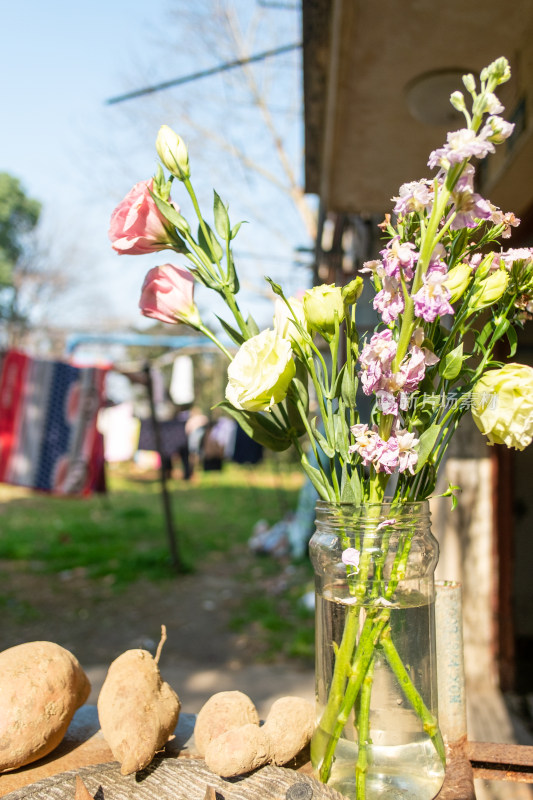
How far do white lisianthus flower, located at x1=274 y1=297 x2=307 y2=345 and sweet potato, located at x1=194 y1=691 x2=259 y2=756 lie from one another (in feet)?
1.75

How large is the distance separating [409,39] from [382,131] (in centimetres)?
63

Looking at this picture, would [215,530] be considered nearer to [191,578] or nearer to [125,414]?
[191,578]

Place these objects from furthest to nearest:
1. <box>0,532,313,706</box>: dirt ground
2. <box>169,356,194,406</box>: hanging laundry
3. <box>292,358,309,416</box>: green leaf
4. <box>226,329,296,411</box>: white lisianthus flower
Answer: <box>169,356,194,406</box>: hanging laundry, <box>0,532,313,706</box>: dirt ground, <box>292,358,309,416</box>: green leaf, <box>226,329,296,411</box>: white lisianthus flower

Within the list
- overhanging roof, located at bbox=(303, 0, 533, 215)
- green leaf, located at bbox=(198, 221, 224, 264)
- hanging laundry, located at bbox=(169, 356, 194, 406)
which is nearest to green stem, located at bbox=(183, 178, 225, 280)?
green leaf, located at bbox=(198, 221, 224, 264)

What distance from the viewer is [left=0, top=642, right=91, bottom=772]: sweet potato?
869 mm

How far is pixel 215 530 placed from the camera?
24.1ft

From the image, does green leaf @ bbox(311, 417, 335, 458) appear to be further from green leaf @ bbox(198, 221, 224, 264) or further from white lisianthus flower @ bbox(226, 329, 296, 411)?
green leaf @ bbox(198, 221, 224, 264)

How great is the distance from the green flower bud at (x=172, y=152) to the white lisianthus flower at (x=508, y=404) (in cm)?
→ 46

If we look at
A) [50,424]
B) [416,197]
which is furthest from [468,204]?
[50,424]

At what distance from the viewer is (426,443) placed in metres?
0.74

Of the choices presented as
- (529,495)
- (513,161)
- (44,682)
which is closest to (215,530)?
(529,495)

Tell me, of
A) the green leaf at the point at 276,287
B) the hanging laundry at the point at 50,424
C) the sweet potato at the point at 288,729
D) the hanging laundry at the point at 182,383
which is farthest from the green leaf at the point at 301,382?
the hanging laundry at the point at 182,383

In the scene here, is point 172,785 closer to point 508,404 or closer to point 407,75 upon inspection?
point 508,404

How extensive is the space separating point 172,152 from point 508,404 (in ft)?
1.67
